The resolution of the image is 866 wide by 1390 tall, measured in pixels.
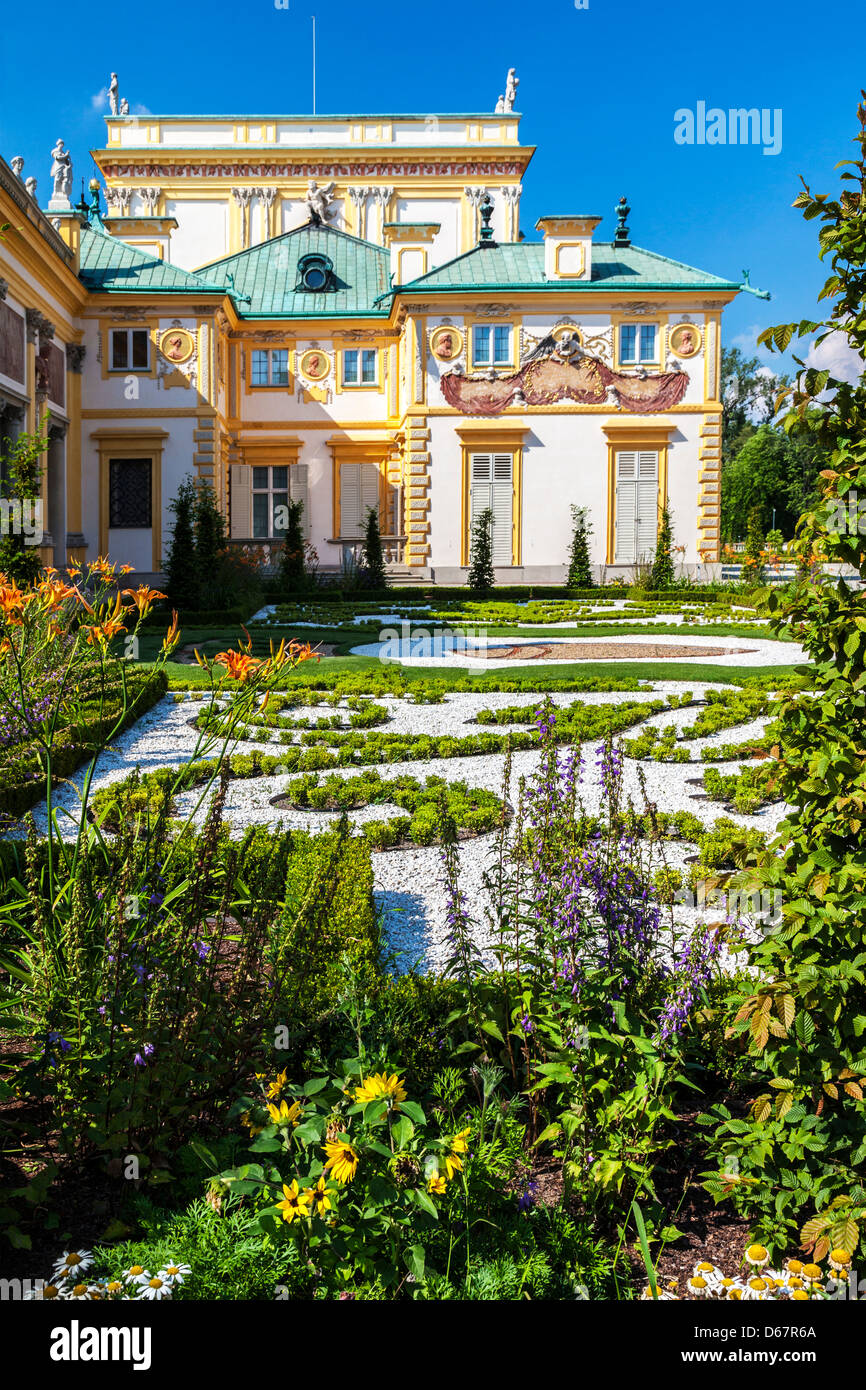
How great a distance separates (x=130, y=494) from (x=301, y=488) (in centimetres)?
466

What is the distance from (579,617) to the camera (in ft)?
58.4

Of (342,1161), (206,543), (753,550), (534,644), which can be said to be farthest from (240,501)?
(342,1161)

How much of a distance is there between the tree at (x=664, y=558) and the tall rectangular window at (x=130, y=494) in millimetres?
12507

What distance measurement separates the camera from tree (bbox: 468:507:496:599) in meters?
24.4

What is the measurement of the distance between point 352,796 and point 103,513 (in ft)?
71.0

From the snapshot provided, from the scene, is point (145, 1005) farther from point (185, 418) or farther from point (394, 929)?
point (185, 418)

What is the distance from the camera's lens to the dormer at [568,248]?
25.5 m

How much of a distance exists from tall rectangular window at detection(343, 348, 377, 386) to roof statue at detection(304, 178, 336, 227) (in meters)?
7.47

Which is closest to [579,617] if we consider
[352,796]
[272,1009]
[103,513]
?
[352,796]

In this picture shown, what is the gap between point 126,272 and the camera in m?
25.6

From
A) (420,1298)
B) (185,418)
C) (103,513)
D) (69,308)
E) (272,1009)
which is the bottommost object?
(420,1298)

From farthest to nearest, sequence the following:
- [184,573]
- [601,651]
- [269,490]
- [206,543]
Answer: [269,490]
[206,543]
[184,573]
[601,651]

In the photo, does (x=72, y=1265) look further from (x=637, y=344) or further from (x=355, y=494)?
(x=355, y=494)
